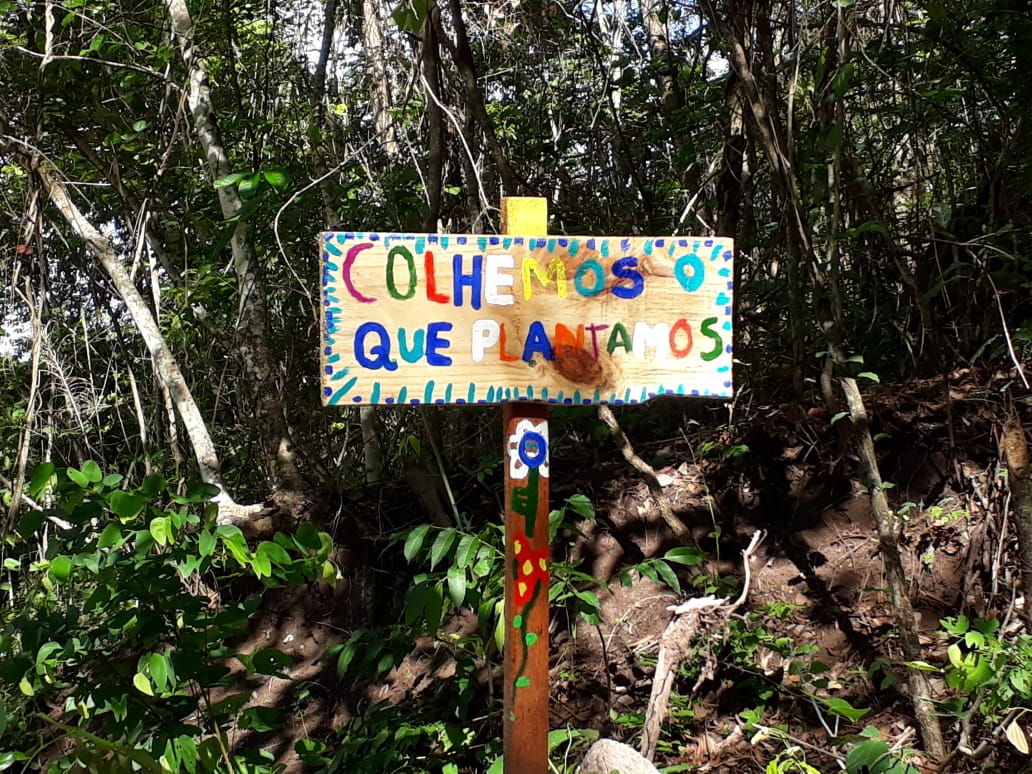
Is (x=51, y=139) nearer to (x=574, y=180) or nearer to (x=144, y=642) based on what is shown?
(x=574, y=180)

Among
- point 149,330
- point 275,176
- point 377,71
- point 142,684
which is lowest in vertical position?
point 142,684

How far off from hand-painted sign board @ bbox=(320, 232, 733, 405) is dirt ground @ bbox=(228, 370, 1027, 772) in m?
1.31

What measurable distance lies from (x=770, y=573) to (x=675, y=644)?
0.78 meters

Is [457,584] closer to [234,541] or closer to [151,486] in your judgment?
[234,541]

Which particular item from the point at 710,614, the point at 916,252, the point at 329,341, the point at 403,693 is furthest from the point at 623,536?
the point at 329,341

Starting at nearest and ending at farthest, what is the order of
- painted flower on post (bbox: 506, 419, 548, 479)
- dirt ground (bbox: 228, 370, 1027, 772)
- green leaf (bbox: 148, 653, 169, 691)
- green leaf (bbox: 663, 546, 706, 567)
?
painted flower on post (bbox: 506, 419, 548, 479) → green leaf (bbox: 148, 653, 169, 691) → green leaf (bbox: 663, 546, 706, 567) → dirt ground (bbox: 228, 370, 1027, 772)

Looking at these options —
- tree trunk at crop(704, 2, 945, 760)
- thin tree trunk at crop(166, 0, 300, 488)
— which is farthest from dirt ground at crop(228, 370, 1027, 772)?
thin tree trunk at crop(166, 0, 300, 488)

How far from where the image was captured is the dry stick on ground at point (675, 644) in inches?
93.3

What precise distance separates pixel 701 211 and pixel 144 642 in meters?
2.68

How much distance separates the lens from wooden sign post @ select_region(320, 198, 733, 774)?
5.23ft

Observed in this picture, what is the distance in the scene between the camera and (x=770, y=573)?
3111 mm

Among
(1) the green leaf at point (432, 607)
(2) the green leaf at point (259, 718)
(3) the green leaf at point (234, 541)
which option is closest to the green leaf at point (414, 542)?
(1) the green leaf at point (432, 607)

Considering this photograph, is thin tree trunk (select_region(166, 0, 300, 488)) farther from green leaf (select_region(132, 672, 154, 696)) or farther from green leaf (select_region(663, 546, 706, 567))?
green leaf (select_region(663, 546, 706, 567))

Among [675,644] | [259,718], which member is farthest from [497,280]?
[675,644]
